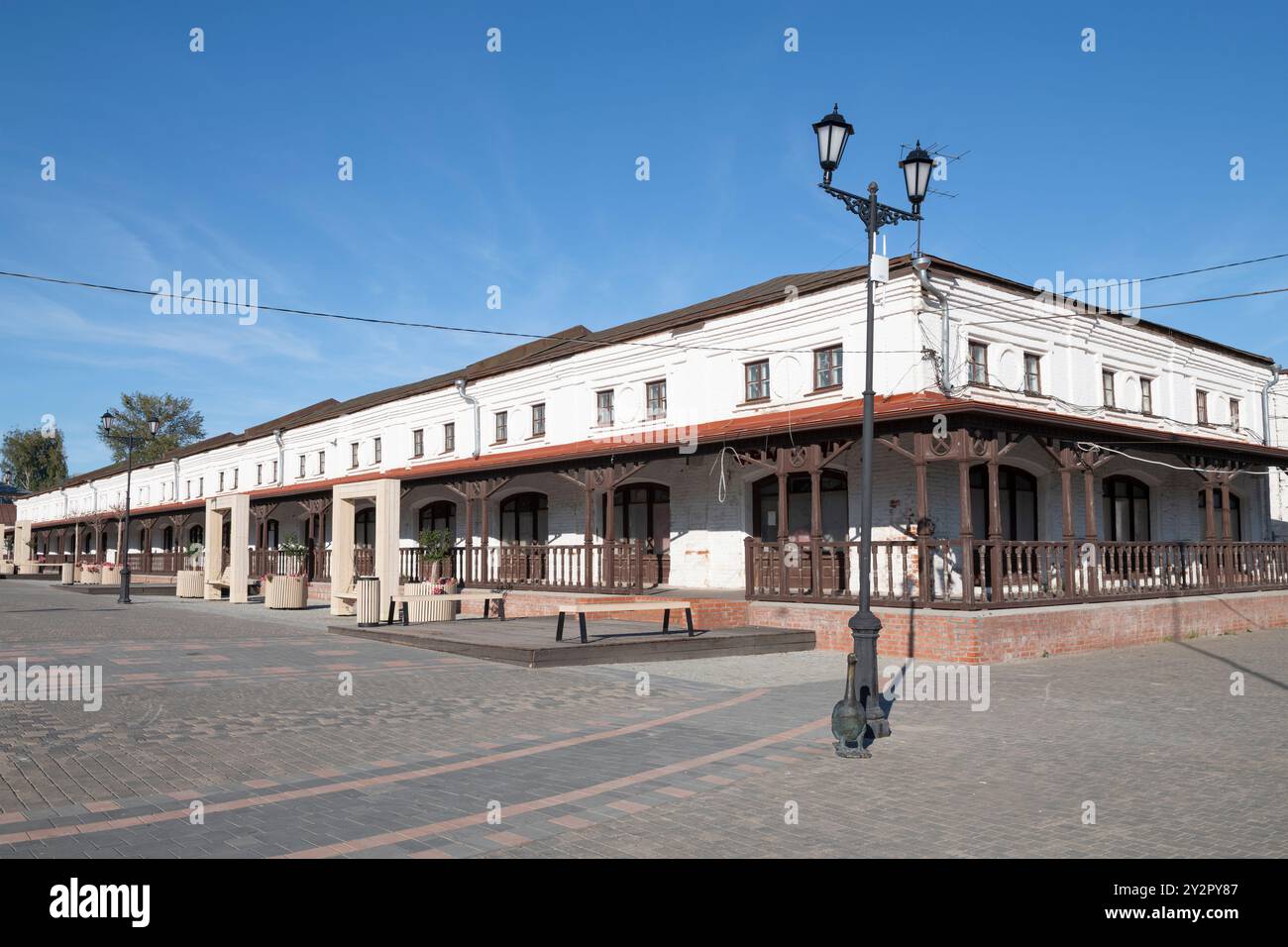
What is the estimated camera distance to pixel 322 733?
8.80m

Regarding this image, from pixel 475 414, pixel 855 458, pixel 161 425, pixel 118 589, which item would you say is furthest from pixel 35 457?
pixel 855 458

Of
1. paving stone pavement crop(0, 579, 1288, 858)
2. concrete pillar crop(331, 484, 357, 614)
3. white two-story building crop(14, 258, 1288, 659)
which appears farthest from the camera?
concrete pillar crop(331, 484, 357, 614)

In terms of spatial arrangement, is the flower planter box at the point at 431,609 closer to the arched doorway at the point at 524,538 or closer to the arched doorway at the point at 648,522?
the arched doorway at the point at 524,538

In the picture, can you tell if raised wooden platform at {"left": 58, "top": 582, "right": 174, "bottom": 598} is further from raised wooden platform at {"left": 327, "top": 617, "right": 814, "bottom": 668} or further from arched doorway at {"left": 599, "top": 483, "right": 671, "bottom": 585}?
raised wooden platform at {"left": 327, "top": 617, "right": 814, "bottom": 668}

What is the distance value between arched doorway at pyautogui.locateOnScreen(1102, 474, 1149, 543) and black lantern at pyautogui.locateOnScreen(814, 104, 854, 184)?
15782mm

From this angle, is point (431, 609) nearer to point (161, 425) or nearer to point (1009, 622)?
point (1009, 622)

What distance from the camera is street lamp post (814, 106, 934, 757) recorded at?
9070mm

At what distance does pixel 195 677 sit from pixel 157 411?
7932 cm

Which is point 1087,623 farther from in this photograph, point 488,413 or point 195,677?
point 488,413

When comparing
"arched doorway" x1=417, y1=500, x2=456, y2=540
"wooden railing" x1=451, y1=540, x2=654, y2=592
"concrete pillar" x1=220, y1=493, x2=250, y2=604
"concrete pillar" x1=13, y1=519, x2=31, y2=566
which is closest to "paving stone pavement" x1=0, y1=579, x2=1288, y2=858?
"wooden railing" x1=451, y1=540, x2=654, y2=592

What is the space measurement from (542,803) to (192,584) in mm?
27921

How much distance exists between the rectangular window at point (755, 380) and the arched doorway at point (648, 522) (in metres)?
3.29
